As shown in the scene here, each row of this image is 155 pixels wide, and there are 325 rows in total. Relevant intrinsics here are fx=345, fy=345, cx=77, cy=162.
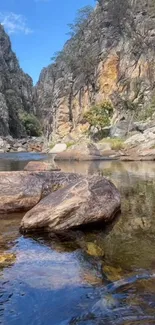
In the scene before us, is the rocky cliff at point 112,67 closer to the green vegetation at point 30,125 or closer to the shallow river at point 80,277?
the green vegetation at point 30,125

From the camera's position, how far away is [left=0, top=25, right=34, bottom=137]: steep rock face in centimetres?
9562

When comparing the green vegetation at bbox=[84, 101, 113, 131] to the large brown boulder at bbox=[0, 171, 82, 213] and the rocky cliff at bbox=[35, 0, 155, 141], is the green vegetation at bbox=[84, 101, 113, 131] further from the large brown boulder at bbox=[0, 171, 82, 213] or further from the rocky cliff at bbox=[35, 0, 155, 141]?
the large brown boulder at bbox=[0, 171, 82, 213]

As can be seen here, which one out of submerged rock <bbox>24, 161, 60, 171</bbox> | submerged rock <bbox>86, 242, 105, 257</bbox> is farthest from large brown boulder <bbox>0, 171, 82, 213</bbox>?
submerged rock <bbox>24, 161, 60, 171</bbox>

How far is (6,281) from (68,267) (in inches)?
38.9

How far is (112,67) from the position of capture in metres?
64.6

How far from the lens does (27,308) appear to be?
400 cm

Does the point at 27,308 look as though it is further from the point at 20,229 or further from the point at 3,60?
the point at 3,60

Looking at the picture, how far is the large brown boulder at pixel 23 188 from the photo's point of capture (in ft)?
30.5

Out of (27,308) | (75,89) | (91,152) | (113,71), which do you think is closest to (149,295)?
(27,308)

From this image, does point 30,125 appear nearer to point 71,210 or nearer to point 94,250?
point 71,210

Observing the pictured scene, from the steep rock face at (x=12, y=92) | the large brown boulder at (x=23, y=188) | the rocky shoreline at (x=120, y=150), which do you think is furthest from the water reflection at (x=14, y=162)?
the steep rock face at (x=12, y=92)

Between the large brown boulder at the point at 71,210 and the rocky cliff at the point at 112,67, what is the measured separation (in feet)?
130

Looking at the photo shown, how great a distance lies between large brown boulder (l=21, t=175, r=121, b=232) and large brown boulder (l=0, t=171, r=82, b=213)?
3.92 feet

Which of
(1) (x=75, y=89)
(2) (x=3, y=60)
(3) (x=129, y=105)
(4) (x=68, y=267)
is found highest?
(2) (x=3, y=60)
